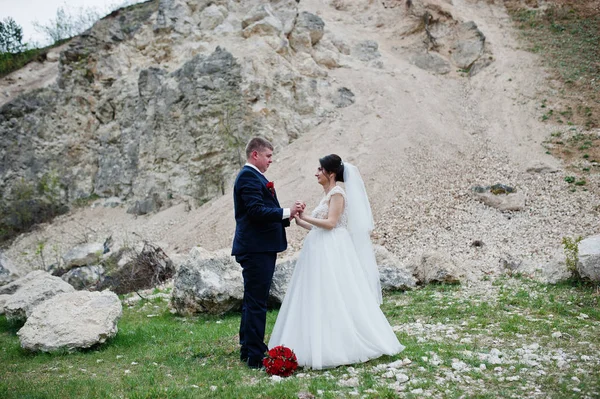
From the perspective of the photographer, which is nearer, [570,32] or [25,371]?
[25,371]

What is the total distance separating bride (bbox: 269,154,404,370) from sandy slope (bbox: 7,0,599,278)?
6409 mm

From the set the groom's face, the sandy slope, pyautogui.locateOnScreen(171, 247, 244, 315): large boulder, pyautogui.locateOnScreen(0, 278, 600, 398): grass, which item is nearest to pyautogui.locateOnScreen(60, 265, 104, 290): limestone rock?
the sandy slope

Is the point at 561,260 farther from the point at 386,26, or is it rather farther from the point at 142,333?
the point at 386,26

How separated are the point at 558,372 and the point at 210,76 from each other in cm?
2158

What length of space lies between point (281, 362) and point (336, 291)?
105 cm

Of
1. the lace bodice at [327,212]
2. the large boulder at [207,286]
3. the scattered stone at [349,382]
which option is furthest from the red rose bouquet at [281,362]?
the large boulder at [207,286]

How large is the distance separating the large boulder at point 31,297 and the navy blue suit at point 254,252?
605cm

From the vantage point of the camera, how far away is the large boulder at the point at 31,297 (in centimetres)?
919

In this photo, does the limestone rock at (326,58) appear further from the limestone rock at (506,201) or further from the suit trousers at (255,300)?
the suit trousers at (255,300)

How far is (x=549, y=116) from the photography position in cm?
2216

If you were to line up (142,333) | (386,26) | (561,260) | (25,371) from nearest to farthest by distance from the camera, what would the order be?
1. (25,371)
2. (142,333)
3. (561,260)
4. (386,26)

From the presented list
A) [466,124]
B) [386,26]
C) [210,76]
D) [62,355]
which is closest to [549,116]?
[466,124]

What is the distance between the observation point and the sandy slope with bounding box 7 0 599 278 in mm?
14695

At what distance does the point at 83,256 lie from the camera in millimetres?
17625
